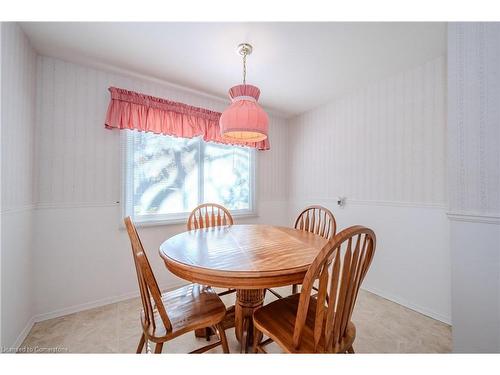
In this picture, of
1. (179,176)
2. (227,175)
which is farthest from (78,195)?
(227,175)

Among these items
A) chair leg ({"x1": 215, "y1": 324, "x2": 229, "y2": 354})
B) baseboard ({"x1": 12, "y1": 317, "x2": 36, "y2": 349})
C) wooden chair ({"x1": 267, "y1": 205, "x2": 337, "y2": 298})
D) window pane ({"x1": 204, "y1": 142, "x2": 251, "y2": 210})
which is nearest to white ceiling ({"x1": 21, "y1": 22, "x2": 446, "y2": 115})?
window pane ({"x1": 204, "y1": 142, "x2": 251, "y2": 210})

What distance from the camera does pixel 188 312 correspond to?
1.13 m

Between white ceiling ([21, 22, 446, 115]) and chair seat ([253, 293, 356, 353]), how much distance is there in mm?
1815

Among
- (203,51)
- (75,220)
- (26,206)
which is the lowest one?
(75,220)

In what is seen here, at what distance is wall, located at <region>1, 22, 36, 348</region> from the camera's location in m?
1.29

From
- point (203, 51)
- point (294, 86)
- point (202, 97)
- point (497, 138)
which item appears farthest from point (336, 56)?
point (202, 97)

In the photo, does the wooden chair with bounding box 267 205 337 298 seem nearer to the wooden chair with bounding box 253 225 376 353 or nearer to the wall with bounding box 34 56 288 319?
the wooden chair with bounding box 253 225 376 353

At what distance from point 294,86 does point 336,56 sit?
605 millimetres

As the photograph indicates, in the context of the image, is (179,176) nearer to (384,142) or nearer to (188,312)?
(188,312)

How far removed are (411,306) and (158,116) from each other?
10.2 feet

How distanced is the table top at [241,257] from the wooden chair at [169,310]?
0.51 ft

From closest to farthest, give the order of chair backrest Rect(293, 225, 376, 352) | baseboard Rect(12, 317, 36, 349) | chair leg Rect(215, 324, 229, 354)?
chair backrest Rect(293, 225, 376, 352) < chair leg Rect(215, 324, 229, 354) < baseboard Rect(12, 317, 36, 349)
